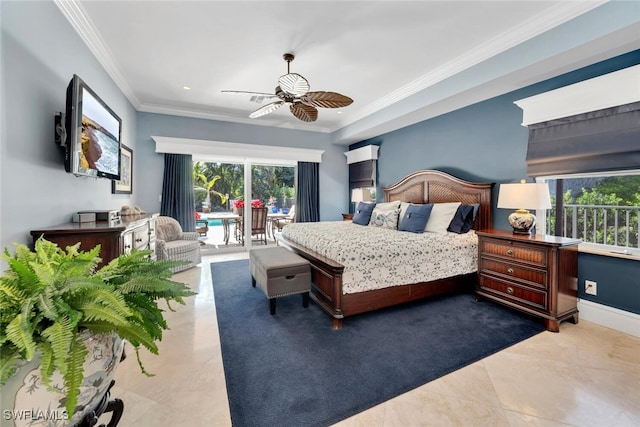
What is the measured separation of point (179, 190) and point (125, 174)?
108 cm

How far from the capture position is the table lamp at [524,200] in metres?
2.67

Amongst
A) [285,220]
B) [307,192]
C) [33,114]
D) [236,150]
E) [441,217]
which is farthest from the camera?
[285,220]

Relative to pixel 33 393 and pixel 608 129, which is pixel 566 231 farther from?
pixel 33 393

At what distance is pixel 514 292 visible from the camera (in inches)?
109

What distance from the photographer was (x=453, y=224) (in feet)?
11.7

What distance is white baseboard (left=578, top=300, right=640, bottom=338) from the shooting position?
7.88 feet

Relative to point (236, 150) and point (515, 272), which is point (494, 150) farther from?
point (236, 150)

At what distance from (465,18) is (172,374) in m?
3.78

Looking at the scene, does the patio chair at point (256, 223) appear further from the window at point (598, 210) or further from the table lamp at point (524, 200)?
the window at point (598, 210)

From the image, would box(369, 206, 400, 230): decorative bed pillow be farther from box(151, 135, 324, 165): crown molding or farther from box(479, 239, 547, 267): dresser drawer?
box(151, 135, 324, 165): crown molding

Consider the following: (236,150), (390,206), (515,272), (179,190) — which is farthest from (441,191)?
(179,190)

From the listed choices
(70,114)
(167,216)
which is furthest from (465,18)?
(167,216)

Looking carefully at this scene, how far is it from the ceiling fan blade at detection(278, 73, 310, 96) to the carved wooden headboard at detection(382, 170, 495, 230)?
2.47m

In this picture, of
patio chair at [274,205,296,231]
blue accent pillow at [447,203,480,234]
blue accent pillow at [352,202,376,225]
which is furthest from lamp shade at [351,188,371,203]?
blue accent pillow at [447,203,480,234]
